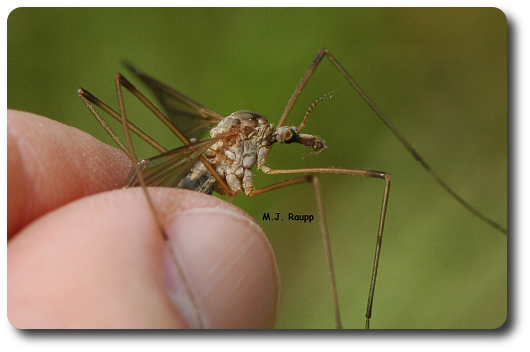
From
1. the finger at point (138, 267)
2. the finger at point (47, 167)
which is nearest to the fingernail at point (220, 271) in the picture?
the finger at point (138, 267)

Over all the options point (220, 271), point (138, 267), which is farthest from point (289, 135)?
point (138, 267)

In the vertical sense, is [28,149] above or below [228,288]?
above

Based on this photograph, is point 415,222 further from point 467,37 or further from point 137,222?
point 137,222

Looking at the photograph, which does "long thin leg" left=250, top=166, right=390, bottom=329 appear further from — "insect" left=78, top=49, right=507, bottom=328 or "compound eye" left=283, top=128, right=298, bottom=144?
"compound eye" left=283, top=128, right=298, bottom=144

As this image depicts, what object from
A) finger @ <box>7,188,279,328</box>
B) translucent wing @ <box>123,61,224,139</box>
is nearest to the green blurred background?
translucent wing @ <box>123,61,224,139</box>

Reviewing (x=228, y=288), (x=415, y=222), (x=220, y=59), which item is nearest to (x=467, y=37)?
(x=415, y=222)

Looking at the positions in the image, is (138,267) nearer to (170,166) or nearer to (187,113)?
(170,166)

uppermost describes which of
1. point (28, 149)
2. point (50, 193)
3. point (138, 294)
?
point (28, 149)
